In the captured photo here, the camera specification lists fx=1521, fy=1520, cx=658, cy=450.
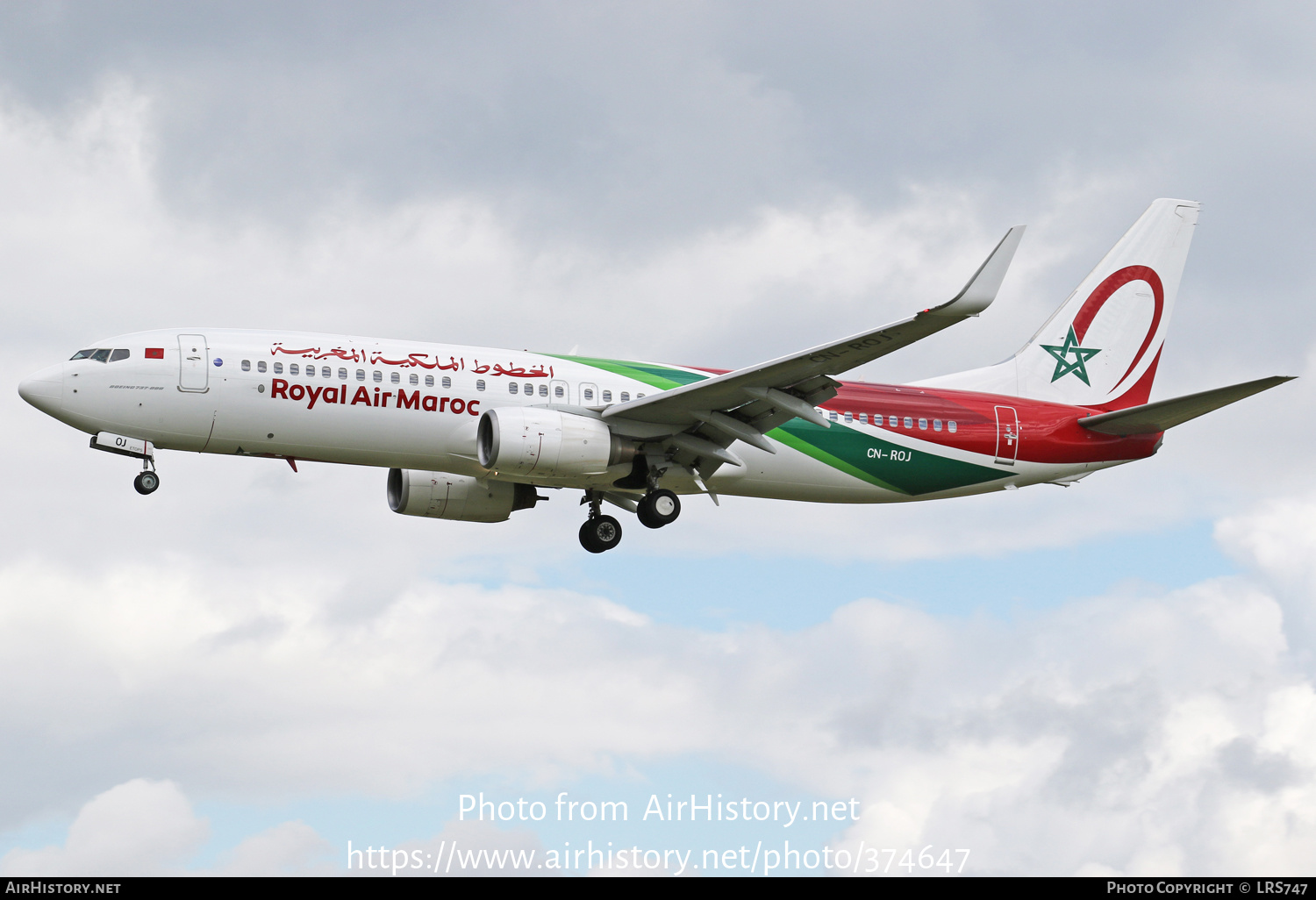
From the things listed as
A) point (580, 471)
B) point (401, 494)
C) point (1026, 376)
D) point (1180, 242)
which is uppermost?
point (1180, 242)

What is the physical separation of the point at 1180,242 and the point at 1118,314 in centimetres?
315

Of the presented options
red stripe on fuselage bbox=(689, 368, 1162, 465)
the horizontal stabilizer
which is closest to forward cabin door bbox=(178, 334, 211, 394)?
red stripe on fuselage bbox=(689, 368, 1162, 465)

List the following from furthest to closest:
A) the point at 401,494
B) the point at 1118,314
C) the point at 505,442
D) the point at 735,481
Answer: the point at 1118,314 < the point at 401,494 < the point at 735,481 < the point at 505,442

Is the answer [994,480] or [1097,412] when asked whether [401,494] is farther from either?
[1097,412]

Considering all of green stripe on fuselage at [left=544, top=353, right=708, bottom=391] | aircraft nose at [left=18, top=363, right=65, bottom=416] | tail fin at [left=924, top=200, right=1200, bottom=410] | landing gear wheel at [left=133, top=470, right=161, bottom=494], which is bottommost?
landing gear wheel at [left=133, top=470, right=161, bottom=494]

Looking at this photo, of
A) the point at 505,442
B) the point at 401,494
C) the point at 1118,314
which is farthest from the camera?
the point at 1118,314

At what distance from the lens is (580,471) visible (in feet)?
113

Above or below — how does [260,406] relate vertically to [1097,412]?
below

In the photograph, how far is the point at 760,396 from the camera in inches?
1347

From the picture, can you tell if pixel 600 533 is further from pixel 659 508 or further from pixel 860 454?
pixel 860 454

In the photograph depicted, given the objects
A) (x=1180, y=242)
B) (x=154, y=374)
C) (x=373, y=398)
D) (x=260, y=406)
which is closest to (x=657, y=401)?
(x=373, y=398)

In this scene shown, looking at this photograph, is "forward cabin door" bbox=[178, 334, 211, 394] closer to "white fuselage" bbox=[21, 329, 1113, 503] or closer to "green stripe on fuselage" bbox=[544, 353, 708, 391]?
"white fuselage" bbox=[21, 329, 1113, 503]

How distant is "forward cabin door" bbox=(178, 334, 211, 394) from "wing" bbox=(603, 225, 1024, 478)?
900 centimetres

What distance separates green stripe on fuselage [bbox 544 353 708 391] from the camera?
36812 mm
